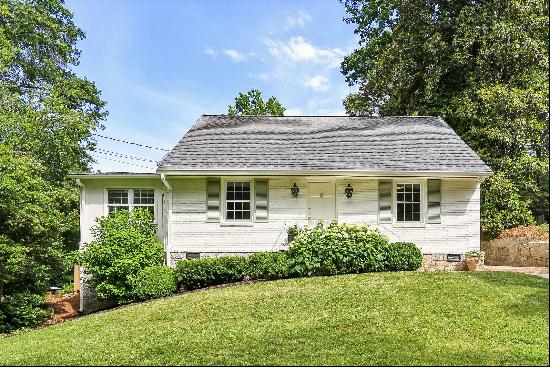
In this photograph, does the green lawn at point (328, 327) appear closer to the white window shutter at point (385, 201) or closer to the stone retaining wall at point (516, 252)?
the stone retaining wall at point (516, 252)

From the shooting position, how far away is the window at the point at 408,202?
13.1 meters

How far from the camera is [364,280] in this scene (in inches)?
395

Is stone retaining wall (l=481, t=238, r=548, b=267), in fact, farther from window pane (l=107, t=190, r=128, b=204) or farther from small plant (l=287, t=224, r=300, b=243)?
window pane (l=107, t=190, r=128, b=204)

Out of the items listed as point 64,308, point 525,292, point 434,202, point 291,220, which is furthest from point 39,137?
point 525,292

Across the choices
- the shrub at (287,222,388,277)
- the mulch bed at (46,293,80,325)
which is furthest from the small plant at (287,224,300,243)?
the mulch bed at (46,293,80,325)

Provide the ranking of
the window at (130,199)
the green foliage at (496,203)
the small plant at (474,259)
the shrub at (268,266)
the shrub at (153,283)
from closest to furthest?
the shrub at (153,283), the shrub at (268,266), the small plant at (474,259), the green foliage at (496,203), the window at (130,199)

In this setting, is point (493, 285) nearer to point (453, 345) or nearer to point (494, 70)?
point (453, 345)

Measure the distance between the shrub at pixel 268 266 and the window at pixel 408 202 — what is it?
13.0 feet

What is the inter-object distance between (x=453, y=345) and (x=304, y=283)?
4614 mm

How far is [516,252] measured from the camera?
7738mm

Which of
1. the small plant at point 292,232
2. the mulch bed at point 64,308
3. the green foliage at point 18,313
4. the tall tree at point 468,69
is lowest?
the mulch bed at point 64,308

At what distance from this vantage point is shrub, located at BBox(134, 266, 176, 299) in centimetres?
1105

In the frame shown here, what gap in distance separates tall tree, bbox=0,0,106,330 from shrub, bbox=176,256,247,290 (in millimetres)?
5152

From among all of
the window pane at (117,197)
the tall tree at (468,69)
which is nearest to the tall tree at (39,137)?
the window pane at (117,197)
